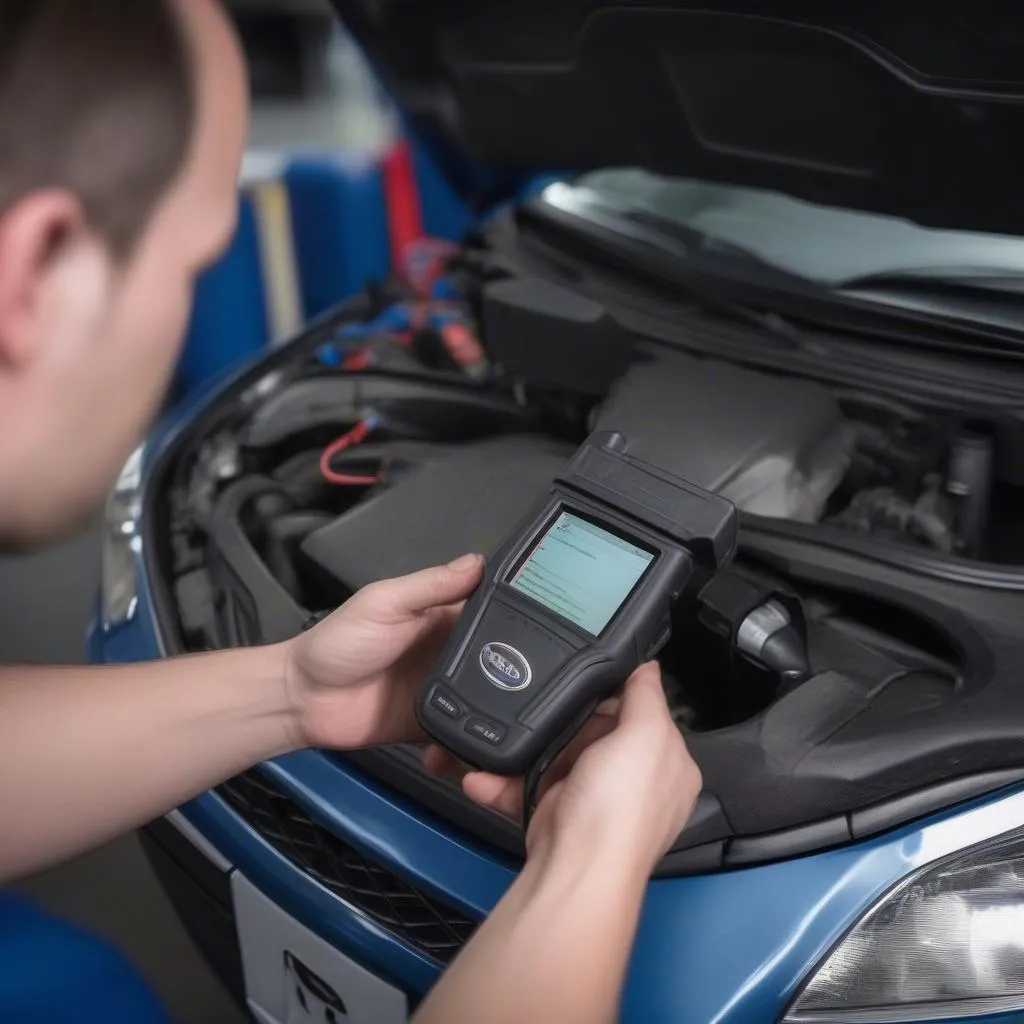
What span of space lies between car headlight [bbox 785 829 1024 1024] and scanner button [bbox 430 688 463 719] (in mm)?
307

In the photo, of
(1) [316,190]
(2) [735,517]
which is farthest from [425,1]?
(1) [316,190]

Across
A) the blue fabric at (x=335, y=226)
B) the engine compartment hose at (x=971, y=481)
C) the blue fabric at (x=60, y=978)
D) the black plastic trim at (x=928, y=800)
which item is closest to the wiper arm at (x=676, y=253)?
the engine compartment hose at (x=971, y=481)

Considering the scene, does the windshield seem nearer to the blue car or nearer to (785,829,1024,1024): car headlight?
the blue car

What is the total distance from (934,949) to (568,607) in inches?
13.8

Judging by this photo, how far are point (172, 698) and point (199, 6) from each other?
539mm

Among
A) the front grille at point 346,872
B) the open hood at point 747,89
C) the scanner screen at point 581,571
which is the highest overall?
the open hood at point 747,89

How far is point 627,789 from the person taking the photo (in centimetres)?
62

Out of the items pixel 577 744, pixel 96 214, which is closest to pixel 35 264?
pixel 96 214

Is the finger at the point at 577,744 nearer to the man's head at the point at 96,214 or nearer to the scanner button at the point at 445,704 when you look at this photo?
the scanner button at the point at 445,704

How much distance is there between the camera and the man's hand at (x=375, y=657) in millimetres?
789

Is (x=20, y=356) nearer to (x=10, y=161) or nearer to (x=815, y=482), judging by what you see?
(x=10, y=161)

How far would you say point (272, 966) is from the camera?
2.98 ft

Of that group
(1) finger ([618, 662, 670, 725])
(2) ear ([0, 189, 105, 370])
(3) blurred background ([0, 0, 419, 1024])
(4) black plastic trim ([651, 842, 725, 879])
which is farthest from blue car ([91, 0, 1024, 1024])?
(2) ear ([0, 189, 105, 370])

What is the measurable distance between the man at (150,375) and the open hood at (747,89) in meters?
0.66
